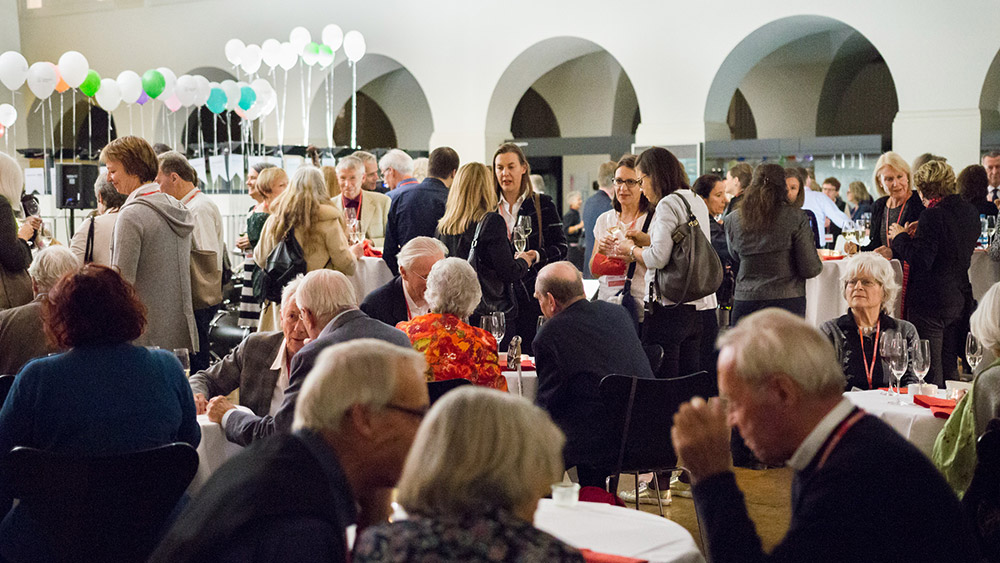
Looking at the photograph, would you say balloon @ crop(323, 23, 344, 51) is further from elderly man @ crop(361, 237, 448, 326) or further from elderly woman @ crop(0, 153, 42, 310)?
elderly man @ crop(361, 237, 448, 326)

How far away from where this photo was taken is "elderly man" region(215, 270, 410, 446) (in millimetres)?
3350

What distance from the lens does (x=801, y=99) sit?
1593 centimetres

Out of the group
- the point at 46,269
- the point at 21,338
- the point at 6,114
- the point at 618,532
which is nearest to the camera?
the point at 618,532

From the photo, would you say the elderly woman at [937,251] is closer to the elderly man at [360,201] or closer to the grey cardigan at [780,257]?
the grey cardigan at [780,257]

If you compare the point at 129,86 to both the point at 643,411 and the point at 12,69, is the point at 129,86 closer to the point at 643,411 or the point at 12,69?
the point at 12,69

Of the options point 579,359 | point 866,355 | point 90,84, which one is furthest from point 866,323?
point 90,84

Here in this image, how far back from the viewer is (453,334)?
3.76 meters

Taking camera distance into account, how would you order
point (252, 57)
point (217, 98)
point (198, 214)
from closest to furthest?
point (198, 214), point (217, 98), point (252, 57)

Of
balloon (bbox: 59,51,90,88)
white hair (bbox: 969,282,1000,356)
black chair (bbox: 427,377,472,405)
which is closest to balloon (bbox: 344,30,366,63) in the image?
balloon (bbox: 59,51,90,88)

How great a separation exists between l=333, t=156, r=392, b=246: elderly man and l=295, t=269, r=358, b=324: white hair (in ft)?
11.4

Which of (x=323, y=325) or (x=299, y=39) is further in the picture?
(x=299, y=39)

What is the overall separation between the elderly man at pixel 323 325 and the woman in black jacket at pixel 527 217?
2.10 meters

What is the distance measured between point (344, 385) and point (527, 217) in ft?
12.4

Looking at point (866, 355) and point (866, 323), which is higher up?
point (866, 323)
